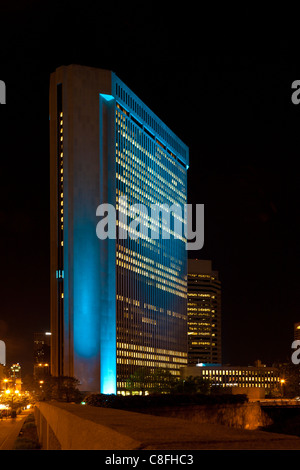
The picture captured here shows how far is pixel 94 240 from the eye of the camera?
168 metres

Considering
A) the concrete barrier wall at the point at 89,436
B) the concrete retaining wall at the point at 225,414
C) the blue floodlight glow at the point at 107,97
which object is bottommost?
the concrete retaining wall at the point at 225,414

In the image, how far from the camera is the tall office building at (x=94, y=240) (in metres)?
162

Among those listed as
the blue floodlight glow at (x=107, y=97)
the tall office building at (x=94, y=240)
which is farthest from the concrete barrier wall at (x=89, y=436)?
the blue floodlight glow at (x=107, y=97)

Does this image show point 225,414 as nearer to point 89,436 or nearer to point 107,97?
point 89,436

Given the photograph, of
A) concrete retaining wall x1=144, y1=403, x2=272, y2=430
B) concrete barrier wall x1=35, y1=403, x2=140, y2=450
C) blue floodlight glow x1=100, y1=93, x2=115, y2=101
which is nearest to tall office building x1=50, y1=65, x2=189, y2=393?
blue floodlight glow x1=100, y1=93, x2=115, y2=101

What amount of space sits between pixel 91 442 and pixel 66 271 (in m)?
155

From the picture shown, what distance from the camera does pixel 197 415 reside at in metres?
91.2

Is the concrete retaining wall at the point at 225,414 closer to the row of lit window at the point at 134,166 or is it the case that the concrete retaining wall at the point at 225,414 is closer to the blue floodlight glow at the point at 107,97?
the row of lit window at the point at 134,166

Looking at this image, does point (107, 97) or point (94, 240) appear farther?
point (107, 97)

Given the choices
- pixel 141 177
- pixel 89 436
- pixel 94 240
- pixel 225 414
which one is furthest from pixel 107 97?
pixel 89 436

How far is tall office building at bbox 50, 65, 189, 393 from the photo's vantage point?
533 feet

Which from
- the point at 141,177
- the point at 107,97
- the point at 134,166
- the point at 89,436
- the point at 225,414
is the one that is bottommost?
the point at 225,414
